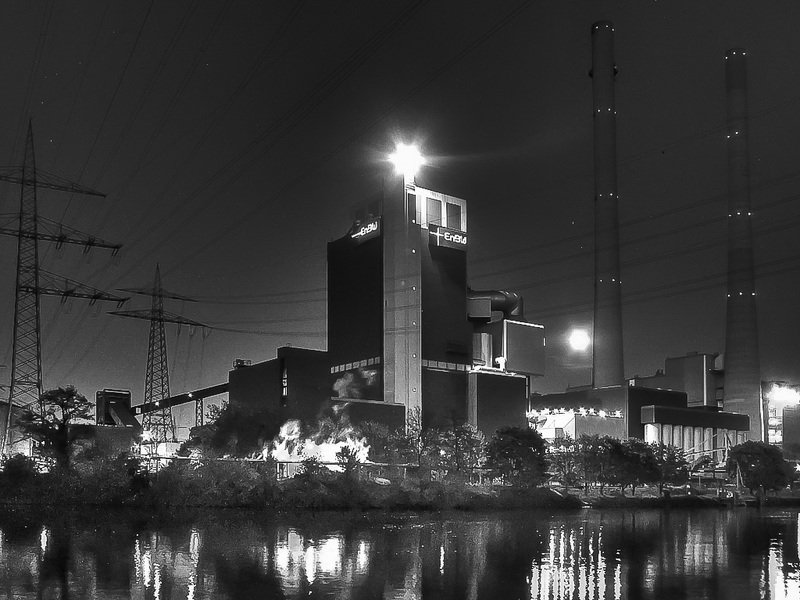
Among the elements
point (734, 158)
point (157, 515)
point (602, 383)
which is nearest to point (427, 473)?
point (157, 515)

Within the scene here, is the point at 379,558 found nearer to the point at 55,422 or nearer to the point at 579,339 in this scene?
the point at 55,422

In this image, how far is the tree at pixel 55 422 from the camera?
61.2 m

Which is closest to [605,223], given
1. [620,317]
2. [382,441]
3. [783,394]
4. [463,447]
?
[620,317]

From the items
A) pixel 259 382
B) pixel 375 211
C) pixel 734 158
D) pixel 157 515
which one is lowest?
pixel 157 515

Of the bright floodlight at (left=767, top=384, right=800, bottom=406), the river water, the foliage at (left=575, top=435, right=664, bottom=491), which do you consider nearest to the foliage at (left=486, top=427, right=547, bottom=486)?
the foliage at (left=575, top=435, right=664, bottom=491)

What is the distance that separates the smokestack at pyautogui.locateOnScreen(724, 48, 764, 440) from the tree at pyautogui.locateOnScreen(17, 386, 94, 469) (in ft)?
296

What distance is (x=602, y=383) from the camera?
12019 cm

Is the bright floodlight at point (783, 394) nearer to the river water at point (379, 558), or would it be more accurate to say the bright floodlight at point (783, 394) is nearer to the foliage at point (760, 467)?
the foliage at point (760, 467)

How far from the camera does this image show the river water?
76.2ft

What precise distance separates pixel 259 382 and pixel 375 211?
2338 centimetres

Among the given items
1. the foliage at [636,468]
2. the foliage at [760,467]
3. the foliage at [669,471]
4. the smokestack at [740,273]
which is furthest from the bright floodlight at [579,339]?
the foliage at [636,468]

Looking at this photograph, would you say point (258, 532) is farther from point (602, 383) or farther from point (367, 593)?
point (602, 383)

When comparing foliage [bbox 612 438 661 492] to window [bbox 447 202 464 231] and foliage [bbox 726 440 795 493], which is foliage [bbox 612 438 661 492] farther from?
window [bbox 447 202 464 231]

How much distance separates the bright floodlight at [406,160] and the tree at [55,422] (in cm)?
4569
